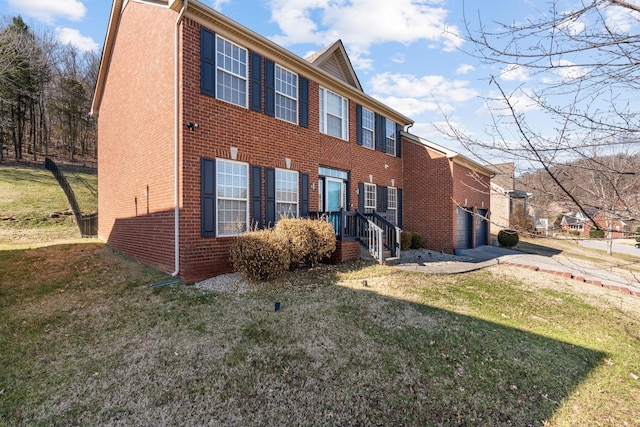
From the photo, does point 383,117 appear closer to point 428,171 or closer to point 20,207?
point 428,171

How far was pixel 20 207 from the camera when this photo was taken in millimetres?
15742

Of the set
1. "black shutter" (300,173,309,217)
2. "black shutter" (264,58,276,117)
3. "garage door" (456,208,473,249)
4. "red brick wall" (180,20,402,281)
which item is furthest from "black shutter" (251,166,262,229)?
"garage door" (456,208,473,249)

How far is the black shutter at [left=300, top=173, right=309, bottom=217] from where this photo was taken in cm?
952

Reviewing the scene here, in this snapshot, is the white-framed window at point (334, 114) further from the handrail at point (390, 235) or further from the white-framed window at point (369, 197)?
the handrail at point (390, 235)

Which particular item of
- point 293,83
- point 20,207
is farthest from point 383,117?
point 20,207

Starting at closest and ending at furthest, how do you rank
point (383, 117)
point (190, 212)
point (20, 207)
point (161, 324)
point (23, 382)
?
point (23, 382), point (161, 324), point (190, 212), point (383, 117), point (20, 207)

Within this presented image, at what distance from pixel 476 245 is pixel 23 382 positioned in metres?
17.3

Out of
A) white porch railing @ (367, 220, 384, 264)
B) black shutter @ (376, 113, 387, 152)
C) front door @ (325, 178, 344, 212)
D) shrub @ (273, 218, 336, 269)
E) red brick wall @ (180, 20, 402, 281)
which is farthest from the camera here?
black shutter @ (376, 113, 387, 152)

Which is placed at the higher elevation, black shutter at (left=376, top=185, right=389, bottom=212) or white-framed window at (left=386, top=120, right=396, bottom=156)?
white-framed window at (left=386, top=120, right=396, bottom=156)

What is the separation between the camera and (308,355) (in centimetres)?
419

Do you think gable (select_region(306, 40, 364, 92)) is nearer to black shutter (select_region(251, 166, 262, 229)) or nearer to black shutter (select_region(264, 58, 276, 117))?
black shutter (select_region(264, 58, 276, 117))

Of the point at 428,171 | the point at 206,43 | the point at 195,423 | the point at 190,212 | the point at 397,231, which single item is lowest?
the point at 195,423

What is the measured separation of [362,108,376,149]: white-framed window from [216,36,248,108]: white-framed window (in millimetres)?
5971

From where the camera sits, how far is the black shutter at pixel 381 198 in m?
13.1
